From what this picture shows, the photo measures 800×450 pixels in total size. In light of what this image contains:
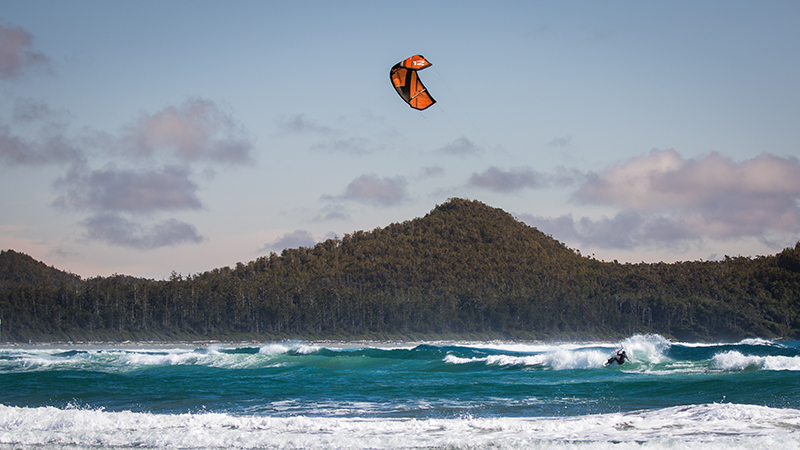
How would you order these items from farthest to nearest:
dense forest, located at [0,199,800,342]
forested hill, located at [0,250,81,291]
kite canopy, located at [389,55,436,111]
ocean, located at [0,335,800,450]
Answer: forested hill, located at [0,250,81,291] → dense forest, located at [0,199,800,342] → kite canopy, located at [389,55,436,111] → ocean, located at [0,335,800,450]

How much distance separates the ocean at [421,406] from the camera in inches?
458

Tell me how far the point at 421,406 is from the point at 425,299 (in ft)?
288

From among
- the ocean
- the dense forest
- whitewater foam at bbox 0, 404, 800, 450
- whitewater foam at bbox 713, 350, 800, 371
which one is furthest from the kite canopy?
the dense forest

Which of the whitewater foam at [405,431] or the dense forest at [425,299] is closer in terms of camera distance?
the whitewater foam at [405,431]

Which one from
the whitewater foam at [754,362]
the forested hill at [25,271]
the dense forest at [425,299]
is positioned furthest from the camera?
the forested hill at [25,271]

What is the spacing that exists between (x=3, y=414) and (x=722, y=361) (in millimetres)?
22720

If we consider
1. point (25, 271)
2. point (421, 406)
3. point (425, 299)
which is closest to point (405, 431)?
point (421, 406)

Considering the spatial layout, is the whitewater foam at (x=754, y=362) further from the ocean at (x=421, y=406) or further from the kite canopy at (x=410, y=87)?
the kite canopy at (x=410, y=87)

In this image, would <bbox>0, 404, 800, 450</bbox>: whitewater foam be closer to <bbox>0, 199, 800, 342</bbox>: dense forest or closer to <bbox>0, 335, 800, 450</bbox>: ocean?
<bbox>0, 335, 800, 450</bbox>: ocean

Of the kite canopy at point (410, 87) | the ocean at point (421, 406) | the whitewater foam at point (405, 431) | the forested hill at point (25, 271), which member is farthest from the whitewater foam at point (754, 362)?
the forested hill at point (25, 271)

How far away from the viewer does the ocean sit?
38.2 feet

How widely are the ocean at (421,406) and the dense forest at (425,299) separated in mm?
54550

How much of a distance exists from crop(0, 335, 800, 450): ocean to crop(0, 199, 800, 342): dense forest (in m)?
54.6

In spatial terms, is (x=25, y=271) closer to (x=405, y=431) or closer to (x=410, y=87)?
(x=410, y=87)
